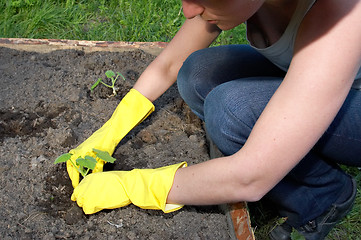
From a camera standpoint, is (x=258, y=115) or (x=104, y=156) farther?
(x=104, y=156)

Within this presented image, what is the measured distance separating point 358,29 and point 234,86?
0.64 m

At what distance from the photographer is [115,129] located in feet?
6.94

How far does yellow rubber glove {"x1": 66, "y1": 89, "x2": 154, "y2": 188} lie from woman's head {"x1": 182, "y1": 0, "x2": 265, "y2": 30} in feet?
2.79

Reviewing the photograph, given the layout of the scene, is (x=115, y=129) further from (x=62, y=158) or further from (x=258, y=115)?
(x=258, y=115)

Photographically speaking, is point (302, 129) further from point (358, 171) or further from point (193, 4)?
point (358, 171)

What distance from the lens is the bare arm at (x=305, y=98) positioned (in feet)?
4.35

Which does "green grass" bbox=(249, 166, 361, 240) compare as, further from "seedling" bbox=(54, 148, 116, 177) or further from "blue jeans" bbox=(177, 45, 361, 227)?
"seedling" bbox=(54, 148, 116, 177)

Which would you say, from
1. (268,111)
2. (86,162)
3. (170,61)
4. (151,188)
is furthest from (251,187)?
(170,61)

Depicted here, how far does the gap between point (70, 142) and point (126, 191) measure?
52cm

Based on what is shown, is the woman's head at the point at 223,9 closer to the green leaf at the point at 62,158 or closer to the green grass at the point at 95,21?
the green leaf at the point at 62,158

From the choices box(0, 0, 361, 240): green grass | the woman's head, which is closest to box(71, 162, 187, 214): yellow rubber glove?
the woman's head

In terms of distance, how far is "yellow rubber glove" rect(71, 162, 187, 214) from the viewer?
5.68 feet

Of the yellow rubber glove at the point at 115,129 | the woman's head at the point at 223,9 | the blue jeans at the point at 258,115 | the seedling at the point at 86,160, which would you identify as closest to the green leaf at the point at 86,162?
the seedling at the point at 86,160

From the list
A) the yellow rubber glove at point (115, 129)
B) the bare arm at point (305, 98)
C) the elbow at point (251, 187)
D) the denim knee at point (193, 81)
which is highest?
the bare arm at point (305, 98)
